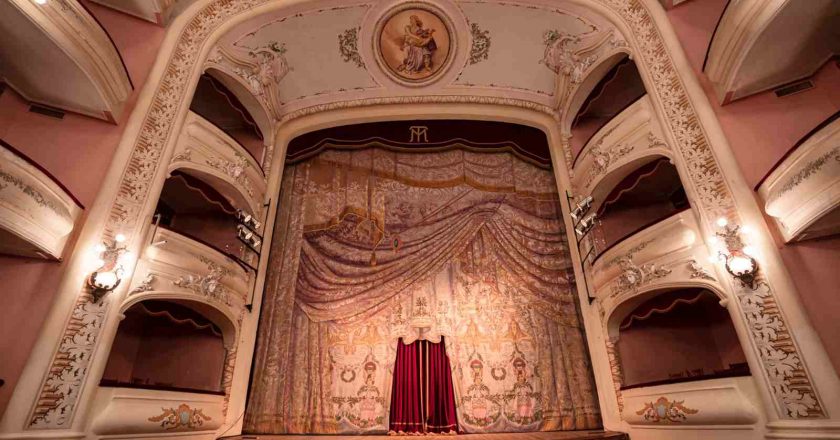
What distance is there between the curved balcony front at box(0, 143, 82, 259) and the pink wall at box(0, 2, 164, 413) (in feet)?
0.75

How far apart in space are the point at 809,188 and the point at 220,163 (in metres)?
6.75

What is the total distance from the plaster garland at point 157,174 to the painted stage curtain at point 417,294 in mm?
2341

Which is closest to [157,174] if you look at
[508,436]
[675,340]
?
[508,436]

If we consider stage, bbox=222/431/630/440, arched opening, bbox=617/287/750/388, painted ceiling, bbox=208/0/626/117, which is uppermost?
painted ceiling, bbox=208/0/626/117

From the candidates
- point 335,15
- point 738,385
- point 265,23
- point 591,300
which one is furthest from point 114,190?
point 738,385

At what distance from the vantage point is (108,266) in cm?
419

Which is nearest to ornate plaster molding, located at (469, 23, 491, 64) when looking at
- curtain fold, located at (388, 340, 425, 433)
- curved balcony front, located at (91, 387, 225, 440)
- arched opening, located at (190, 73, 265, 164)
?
arched opening, located at (190, 73, 265, 164)

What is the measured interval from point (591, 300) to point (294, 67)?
6.50 metres

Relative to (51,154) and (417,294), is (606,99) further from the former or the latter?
(51,154)

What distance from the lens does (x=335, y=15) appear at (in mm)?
7168

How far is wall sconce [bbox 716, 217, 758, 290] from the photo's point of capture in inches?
152

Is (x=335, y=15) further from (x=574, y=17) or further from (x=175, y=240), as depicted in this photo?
(x=175, y=240)

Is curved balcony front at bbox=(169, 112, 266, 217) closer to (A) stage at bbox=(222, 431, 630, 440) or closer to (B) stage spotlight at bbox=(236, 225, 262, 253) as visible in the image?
(B) stage spotlight at bbox=(236, 225, 262, 253)

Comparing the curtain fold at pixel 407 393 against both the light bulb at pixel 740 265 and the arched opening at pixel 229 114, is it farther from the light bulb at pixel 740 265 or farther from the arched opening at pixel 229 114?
the arched opening at pixel 229 114
